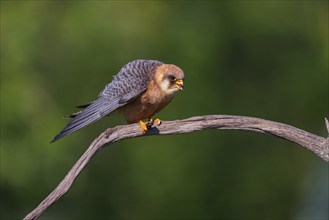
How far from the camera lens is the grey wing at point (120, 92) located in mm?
5773

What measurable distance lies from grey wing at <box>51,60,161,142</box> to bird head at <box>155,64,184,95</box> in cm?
11

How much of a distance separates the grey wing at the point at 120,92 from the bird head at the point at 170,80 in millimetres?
106

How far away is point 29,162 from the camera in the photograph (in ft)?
31.4

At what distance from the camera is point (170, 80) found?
231 inches

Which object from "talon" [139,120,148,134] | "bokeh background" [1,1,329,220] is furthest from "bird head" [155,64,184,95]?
"bokeh background" [1,1,329,220]

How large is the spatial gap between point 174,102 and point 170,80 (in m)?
4.00

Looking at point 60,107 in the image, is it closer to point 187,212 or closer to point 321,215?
point 187,212

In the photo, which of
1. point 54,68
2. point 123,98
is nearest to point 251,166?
point 54,68

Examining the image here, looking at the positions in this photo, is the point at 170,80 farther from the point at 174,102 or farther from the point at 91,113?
the point at 174,102

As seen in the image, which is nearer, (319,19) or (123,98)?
(123,98)

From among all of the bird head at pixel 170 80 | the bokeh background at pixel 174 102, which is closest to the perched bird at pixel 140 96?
the bird head at pixel 170 80

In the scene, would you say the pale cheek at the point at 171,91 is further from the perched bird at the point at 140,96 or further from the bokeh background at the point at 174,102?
the bokeh background at the point at 174,102

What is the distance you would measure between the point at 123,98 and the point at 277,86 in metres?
5.74

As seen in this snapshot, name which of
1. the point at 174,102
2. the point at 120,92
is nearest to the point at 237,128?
the point at 120,92
